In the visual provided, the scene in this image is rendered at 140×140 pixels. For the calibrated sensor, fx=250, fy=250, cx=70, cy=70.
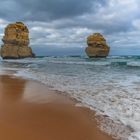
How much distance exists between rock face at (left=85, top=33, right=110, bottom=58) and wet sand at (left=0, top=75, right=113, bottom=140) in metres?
52.1

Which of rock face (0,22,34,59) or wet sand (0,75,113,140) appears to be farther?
rock face (0,22,34,59)

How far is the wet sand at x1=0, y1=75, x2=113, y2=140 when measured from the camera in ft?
15.1

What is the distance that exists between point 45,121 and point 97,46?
54.3m

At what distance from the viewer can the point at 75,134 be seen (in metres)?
4.71

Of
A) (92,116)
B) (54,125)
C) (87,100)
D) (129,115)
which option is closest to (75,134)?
(54,125)

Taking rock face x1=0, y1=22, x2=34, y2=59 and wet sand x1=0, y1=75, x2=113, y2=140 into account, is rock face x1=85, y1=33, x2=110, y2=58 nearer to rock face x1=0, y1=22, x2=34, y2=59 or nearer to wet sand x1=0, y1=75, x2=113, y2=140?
rock face x1=0, y1=22, x2=34, y2=59

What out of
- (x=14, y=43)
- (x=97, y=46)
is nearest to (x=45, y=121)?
(x=97, y=46)

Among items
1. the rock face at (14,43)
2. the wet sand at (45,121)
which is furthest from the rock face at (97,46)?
the wet sand at (45,121)

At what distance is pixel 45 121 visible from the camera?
5465mm

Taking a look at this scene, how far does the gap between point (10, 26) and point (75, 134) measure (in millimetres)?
62872

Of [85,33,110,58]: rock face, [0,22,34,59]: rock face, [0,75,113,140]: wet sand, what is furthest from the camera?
[0,22,34,59]: rock face

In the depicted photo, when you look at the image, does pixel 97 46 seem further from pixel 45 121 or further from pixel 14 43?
pixel 45 121

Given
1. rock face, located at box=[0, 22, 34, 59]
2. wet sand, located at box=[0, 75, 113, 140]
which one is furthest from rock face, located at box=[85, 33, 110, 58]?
wet sand, located at box=[0, 75, 113, 140]

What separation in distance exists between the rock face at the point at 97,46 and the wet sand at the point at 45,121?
5207 cm
